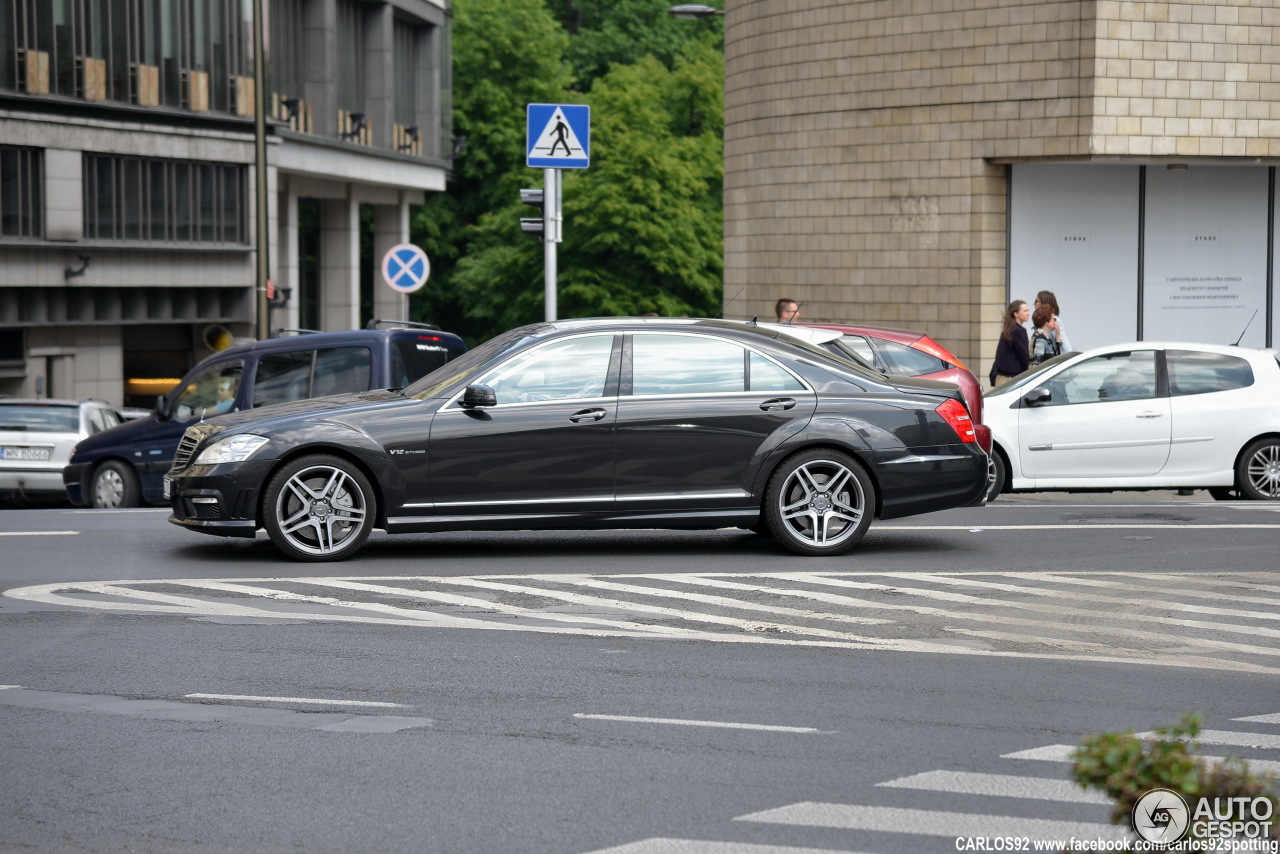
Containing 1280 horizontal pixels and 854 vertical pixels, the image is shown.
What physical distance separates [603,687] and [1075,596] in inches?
142

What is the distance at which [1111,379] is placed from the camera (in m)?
15.7

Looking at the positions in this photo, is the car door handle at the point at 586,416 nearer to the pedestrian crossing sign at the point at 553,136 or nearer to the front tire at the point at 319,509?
the front tire at the point at 319,509

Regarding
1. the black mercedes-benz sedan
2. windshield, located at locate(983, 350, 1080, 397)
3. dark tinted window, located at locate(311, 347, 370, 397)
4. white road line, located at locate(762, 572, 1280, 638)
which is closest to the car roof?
windshield, located at locate(983, 350, 1080, 397)

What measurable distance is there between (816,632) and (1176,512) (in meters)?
6.37

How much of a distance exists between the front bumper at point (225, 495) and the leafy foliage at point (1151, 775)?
8034 millimetres

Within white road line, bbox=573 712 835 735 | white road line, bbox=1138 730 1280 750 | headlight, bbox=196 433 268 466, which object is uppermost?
headlight, bbox=196 433 268 466

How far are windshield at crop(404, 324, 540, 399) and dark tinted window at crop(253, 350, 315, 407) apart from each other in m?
3.95

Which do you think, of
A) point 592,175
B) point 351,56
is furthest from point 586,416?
point 592,175

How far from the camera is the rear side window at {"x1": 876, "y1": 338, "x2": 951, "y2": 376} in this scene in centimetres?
1611

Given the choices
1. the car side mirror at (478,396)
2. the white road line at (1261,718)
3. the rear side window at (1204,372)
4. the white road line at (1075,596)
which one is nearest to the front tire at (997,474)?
the rear side window at (1204,372)

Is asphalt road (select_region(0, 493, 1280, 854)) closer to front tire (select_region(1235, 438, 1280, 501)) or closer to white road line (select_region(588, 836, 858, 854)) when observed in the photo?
white road line (select_region(588, 836, 858, 854))

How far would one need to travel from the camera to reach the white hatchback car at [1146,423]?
15.5 m

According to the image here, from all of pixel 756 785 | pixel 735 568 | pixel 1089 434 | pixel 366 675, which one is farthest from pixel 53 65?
pixel 756 785

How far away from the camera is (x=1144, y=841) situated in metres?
3.73
